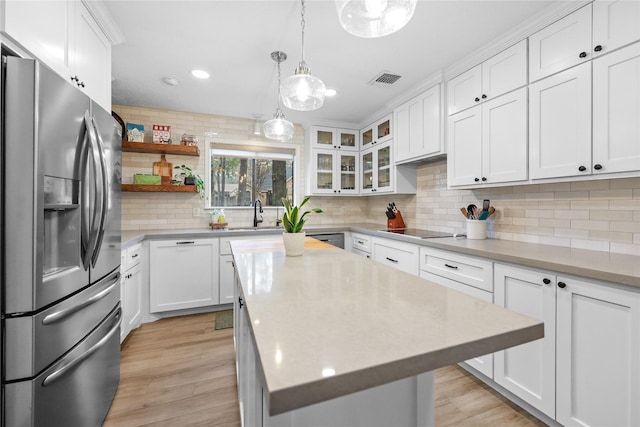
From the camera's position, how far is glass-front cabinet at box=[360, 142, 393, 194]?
358cm

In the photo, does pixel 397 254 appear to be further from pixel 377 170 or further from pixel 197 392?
pixel 197 392

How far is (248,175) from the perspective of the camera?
13.5 feet

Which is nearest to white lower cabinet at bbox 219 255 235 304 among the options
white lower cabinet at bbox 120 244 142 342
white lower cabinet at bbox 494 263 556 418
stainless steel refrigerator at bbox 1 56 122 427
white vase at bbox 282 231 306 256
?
white lower cabinet at bbox 120 244 142 342

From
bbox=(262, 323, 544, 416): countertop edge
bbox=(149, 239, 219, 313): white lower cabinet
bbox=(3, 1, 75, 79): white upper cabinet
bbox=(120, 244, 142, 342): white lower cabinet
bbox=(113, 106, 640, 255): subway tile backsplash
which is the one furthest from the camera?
bbox=(149, 239, 219, 313): white lower cabinet

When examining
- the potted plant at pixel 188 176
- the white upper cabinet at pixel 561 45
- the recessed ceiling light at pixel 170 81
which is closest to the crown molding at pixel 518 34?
the white upper cabinet at pixel 561 45

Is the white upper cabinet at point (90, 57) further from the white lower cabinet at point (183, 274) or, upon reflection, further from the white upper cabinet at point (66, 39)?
the white lower cabinet at point (183, 274)

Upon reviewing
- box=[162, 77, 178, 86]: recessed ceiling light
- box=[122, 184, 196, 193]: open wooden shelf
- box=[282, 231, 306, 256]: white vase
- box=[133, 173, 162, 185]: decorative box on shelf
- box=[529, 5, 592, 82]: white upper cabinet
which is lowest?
box=[282, 231, 306, 256]: white vase

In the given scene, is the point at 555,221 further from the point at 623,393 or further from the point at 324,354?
the point at 324,354

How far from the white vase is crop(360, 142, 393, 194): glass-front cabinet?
2184 mm

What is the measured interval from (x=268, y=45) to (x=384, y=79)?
47.3 inches

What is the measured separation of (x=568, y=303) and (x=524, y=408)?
2.44ft

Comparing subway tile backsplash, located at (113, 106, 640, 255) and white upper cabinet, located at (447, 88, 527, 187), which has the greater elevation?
white upper cabinet, located at (447, 88, 527, 187)

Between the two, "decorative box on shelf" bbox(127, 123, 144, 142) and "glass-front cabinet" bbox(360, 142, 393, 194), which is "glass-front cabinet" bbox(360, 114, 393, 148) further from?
"decorative box on shelf" bbox(127, 123, 144, 142)

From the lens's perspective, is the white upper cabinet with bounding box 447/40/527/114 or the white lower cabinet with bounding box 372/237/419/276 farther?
the white lower cabinet with bounding box 372/237/419/276
